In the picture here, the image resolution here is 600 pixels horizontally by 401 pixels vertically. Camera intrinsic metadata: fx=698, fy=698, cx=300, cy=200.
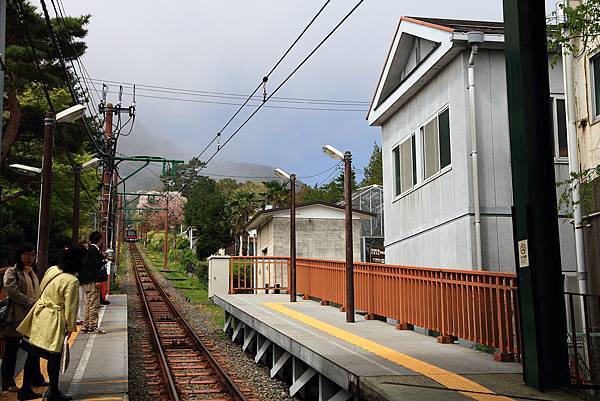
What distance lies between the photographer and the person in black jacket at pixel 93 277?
1159 centimetres

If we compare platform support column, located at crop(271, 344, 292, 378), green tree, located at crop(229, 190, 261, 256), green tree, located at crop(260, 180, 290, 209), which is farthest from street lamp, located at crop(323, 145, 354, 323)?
green tree, located at crop(229, 190, 261, 256)

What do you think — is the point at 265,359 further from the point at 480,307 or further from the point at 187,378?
the point at 480,307

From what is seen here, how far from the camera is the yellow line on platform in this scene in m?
6.34

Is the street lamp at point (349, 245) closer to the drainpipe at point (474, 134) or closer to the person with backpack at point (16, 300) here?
the drainpipe at point (474, 134)

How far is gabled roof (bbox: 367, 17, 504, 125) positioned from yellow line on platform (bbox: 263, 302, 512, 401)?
18.3 ft

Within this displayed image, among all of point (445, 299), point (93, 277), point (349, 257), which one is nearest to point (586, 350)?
point (445, 299)

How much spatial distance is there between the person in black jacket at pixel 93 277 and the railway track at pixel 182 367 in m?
1.38

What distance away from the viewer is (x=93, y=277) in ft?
38.2

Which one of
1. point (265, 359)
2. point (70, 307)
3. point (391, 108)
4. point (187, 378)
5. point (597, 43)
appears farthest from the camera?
point (391, 108)

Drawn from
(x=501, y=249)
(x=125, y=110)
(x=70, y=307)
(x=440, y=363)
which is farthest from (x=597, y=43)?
(x=125, y=110)

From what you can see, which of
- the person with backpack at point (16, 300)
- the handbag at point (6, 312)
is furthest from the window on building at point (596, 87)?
the handbag at point (6, 312)

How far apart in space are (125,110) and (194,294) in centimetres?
933

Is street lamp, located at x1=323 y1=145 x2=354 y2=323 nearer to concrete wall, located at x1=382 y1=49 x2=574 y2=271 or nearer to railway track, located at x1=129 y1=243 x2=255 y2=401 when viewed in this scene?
concrete wall, located at x1=382 y1=49 x2=574 y2=271

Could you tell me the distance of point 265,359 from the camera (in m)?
13.9
